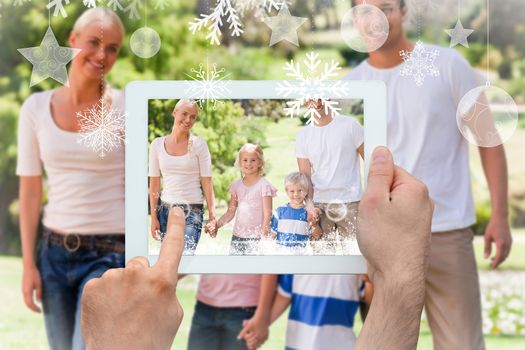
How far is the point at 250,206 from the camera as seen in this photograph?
1.14 meters

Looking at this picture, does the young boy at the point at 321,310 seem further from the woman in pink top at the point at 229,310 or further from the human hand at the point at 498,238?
the human hand at the point at 498,238

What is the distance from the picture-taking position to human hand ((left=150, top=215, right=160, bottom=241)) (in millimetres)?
1095

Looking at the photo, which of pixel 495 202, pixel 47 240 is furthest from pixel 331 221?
pixel 47 240

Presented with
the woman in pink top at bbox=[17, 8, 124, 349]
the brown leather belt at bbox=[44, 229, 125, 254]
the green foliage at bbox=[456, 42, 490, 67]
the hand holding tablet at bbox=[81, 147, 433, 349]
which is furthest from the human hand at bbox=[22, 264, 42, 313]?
the green foliage at bbox=[456, 42, 490, 67]

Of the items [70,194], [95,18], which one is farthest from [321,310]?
[95,18]

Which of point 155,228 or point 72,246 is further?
point 72,246

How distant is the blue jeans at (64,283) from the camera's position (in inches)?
62.2

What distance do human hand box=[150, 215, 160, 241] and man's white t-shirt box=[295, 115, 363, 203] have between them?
26cm

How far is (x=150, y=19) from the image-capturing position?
1489 mm

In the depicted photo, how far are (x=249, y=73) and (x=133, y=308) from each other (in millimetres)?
913

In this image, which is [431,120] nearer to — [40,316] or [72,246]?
[72,246]

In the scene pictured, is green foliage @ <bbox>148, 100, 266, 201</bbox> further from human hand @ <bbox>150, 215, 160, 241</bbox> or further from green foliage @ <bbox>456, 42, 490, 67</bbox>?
green foliage @ <bbox>456, 42, 490, 67</bbox>

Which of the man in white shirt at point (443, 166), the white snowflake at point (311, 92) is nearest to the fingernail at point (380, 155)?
the white snowflake at point (311, 92)

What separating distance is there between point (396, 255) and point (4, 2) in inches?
52.7
